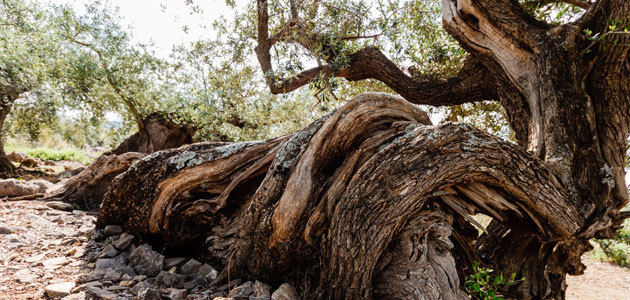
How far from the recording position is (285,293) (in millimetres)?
2816

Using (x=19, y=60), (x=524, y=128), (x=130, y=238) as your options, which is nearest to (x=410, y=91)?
(x=524, y=128)

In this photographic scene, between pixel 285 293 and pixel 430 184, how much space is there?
69.8 inches

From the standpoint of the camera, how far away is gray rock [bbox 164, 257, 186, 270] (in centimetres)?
366

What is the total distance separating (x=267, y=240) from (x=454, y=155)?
7.08 ft

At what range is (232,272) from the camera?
3311 mm

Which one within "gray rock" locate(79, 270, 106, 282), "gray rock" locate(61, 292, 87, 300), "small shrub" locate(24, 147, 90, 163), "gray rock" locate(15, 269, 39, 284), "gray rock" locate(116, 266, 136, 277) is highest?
"small shrub" locate(24, 147, 90, 163)

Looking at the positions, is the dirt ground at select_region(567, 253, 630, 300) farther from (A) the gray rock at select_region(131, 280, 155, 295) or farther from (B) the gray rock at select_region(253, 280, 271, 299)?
(A) the gray rock at select_region(131, 280, 155, 295)

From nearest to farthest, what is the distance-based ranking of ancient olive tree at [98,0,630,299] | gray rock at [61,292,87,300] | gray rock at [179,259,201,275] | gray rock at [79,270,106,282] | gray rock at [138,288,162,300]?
gray rock at [61,292,87,300] < gray rock at [138,288,162,300] < ancient olive tree at [98,0,630,299] < gray rock at [79,270,106,282] < gray rock at [179,259,201,275]

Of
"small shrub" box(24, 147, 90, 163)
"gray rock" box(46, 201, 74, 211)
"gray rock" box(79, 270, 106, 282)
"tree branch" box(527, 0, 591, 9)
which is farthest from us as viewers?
"small shrub" box(24, 147, 90, 163)

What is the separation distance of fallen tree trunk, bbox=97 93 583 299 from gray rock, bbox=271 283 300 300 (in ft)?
0.52

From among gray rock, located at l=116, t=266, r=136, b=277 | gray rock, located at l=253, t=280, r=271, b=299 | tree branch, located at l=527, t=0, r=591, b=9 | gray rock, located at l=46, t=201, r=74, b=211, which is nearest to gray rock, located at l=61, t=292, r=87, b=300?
gray rock, located at l=116, t=266, r=136, b=277

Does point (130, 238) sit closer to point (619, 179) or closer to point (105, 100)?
point (619, 179)

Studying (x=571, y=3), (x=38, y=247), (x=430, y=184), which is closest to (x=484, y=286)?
(x=430, y=184)

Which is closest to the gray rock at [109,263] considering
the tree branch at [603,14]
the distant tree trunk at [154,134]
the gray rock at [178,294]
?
the gray rock at [178,294]
